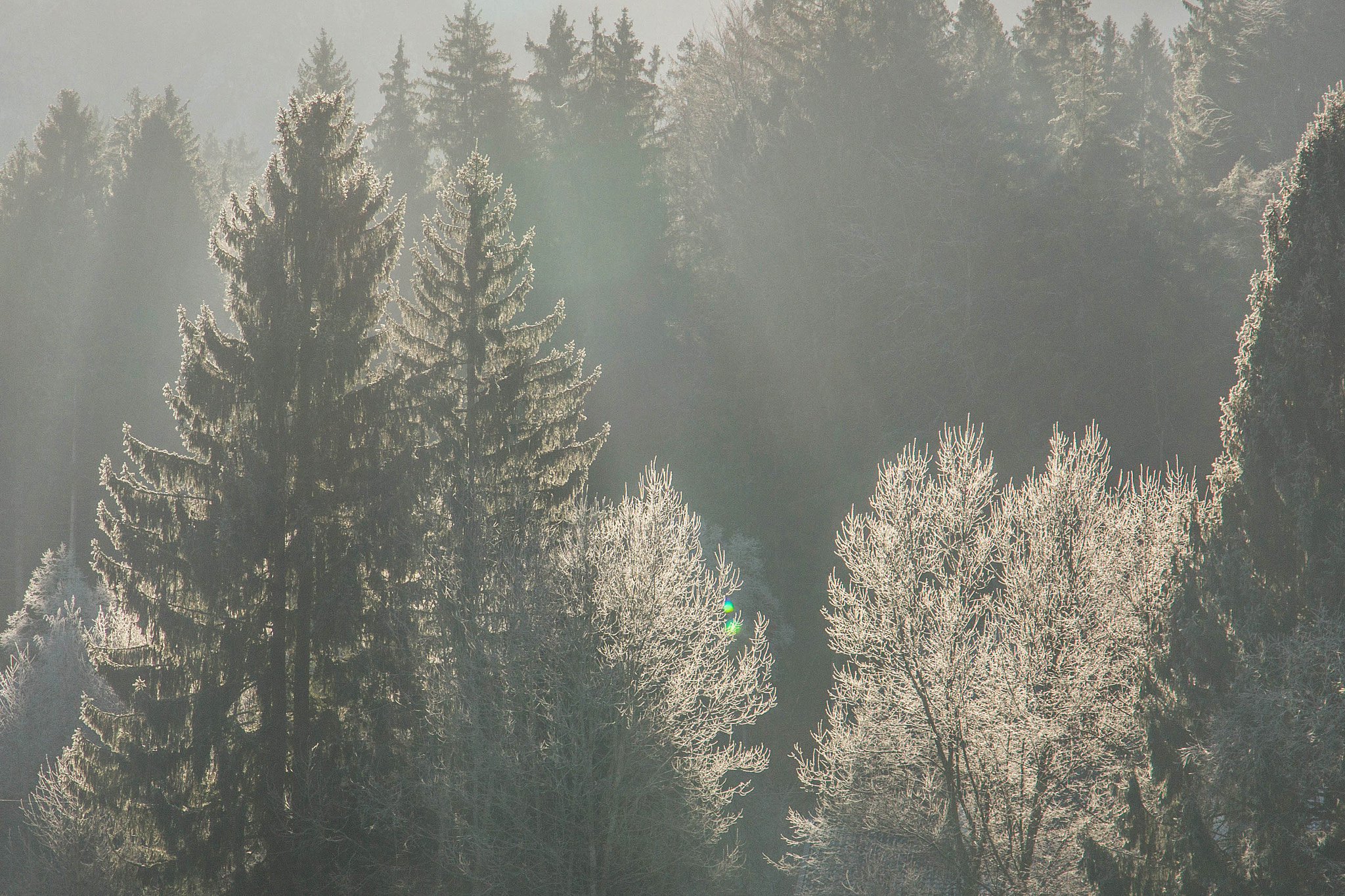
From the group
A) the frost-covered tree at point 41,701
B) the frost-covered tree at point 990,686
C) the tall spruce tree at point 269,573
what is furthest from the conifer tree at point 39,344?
the frost-covered tree at point 990,686

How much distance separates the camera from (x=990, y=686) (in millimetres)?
13055

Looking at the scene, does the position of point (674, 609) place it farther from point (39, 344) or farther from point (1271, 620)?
point (39, 344)

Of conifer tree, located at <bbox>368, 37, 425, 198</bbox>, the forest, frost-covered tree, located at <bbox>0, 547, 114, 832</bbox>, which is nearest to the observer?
the forest

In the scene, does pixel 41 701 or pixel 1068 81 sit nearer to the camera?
pixel 41 701

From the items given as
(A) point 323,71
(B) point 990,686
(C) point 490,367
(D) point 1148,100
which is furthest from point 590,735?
(D) point 1148,100

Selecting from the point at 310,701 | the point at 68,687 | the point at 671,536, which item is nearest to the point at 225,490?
the point at 310,701

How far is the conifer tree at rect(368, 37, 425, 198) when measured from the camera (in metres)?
42.2

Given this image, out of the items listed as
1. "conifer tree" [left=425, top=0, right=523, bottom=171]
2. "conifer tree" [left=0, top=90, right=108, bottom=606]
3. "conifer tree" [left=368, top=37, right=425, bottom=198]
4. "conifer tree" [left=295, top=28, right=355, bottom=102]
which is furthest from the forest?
"conifer tree" [left=295, top=28, right=355, bottom=102]

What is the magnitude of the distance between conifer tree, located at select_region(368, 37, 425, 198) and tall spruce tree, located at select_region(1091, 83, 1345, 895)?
38934mm

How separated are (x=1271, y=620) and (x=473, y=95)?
119 ft

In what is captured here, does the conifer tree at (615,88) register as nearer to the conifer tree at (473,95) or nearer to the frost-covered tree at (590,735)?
the conifer tree at (473,95)

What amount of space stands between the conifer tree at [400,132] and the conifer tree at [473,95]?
4633 millimetres

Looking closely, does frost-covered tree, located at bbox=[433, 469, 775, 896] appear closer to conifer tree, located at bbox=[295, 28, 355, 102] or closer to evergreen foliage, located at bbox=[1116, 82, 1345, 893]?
evergreen foliage, located at bbox=[1116, 82, 1345, 893]

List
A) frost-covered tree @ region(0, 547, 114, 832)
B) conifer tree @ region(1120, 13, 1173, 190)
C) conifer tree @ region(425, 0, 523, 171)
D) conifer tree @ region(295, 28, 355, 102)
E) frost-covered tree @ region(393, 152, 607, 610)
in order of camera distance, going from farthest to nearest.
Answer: conifer tree @ region(295, 28, 355, 102), conifer tree @ region(425, 0, 523, 171), conifer tree @ region(1120, 13, 1173, 190), frost-covered tree @ region(0, 547, 114, 832), frost-covered tree @ region(393, 152, 607, 610)
